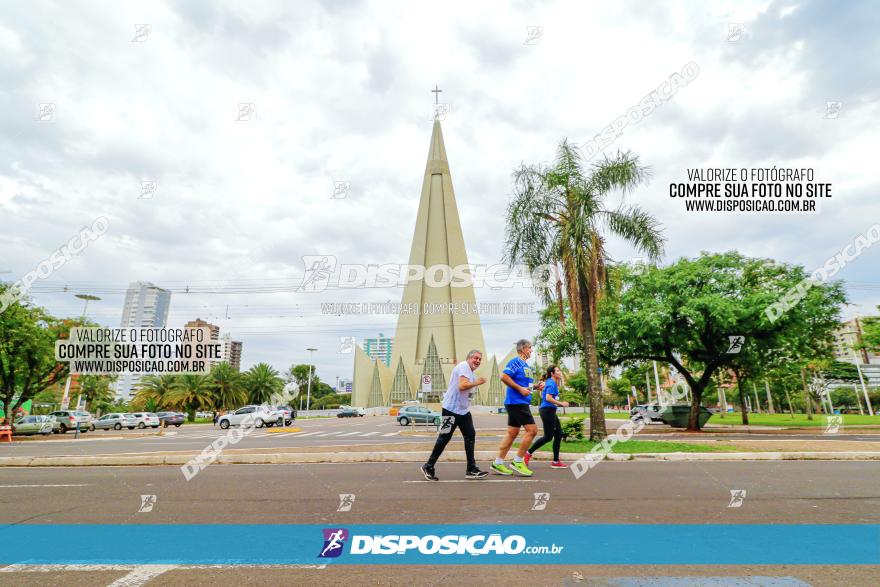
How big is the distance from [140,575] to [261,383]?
57818mm

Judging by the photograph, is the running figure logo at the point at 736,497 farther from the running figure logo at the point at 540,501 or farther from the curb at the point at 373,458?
the curb at the point at 373,458

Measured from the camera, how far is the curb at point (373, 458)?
906cm

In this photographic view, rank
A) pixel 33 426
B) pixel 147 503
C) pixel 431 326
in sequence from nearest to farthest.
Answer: pixel 147 503, pixel 33 426, pixel 431 326

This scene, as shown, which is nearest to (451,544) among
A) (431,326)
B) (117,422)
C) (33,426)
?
(33,426)

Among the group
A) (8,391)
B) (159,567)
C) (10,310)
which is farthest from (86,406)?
(159,567)

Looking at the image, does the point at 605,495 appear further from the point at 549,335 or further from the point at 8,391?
the point at 8,391

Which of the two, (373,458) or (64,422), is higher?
(373,458)

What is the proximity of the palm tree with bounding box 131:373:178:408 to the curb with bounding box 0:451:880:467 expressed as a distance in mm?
44376

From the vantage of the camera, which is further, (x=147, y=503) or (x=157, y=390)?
(x=157, y=390)

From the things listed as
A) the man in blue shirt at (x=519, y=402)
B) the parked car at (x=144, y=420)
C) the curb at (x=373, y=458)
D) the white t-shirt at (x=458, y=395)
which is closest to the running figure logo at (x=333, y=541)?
the white t-shirt at (x=458, y=395)

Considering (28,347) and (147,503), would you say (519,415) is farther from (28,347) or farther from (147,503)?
(28,347)

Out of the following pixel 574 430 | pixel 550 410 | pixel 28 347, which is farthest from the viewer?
pixel 28 347

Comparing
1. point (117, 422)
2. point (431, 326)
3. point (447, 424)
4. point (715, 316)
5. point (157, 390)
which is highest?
point (431, 326)

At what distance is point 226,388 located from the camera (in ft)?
169
